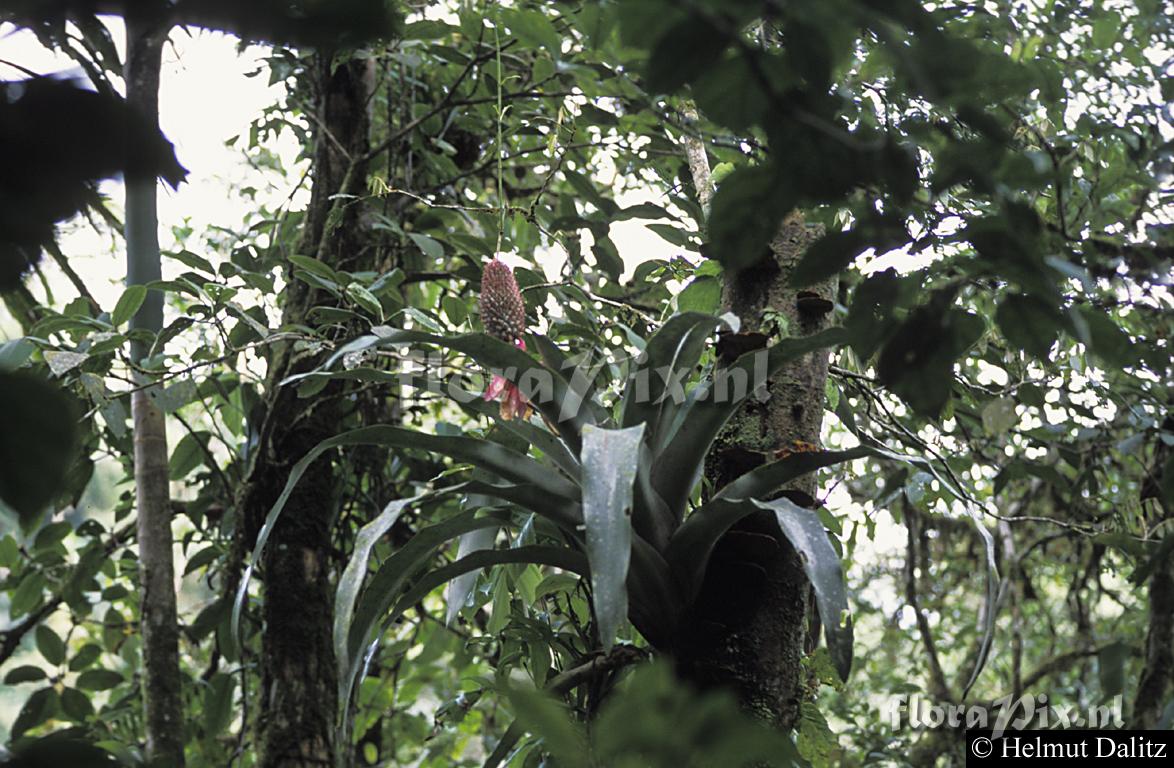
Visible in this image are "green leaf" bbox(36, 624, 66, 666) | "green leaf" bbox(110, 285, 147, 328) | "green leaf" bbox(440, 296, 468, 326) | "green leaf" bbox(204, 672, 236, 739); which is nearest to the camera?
"green leaf" bbox(110, 285, 147, 328)

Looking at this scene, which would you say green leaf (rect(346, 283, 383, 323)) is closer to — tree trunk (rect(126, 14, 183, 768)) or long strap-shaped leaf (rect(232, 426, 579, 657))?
tree trunk (rect(126, 14, 183, 768))

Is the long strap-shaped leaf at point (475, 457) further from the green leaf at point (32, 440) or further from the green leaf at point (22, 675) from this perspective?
the green leaf at point (22, 675)

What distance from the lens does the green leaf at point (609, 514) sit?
2.48ft

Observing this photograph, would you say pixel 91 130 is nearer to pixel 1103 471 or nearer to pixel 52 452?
pixel 52 452

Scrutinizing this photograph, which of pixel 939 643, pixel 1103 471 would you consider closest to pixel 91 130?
pixel 1103 471

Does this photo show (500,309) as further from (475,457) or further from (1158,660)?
(1158,660)

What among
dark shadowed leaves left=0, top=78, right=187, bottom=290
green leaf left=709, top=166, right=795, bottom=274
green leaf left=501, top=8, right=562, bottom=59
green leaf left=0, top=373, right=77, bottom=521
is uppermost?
green leaf left=501, top=8, right=562, bottom=59

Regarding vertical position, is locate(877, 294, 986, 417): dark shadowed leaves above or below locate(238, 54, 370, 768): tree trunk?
below

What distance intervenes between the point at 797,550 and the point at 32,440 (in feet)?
2.39

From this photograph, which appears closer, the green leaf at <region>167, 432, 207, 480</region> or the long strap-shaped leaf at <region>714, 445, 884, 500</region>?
the long strap-shaped leaf at <region>714, 445, 884, 500</region>

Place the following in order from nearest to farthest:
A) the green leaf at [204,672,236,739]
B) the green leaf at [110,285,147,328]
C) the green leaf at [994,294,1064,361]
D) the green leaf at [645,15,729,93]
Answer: the green leaf at [645,15,729,93] → the green leaf at [994,294,1064,361] → the green leaf at [110,285,147,328] → the green leaf at [204,672,236,739]

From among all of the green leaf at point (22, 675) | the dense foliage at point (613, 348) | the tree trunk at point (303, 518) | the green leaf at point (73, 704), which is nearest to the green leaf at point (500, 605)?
the dense foliage at point (613, 348)

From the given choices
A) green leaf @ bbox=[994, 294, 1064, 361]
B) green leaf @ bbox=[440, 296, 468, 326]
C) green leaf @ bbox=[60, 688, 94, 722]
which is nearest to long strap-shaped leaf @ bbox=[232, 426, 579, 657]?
green leaf @ bbox=[994, 294, 1064, 361]

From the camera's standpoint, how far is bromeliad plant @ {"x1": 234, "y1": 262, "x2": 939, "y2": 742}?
943mm
